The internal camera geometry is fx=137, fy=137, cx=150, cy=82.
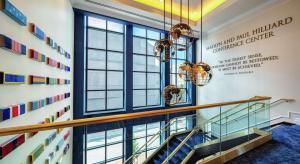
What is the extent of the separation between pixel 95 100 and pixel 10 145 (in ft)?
13.3

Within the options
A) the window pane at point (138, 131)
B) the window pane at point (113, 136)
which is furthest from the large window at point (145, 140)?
the window pane at point (113, 136)

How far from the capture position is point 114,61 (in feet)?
19.3

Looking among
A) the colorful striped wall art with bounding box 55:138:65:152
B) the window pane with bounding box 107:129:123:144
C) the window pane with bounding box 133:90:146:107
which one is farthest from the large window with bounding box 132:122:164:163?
the colorful striped wall art with bounding box 55:138:65:152

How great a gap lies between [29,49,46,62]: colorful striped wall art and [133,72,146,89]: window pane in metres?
4.06

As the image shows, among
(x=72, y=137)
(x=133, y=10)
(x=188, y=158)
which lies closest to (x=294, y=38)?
(x=188, y=158)

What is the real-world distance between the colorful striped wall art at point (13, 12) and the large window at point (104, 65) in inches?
144

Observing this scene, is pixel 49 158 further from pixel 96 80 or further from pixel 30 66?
pixel 96 80

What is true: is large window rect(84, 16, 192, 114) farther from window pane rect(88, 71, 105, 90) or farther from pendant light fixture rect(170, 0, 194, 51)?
pendant light fixture rect(170, 0, 194, 51)

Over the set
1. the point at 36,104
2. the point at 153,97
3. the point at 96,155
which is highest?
the point at 36,104

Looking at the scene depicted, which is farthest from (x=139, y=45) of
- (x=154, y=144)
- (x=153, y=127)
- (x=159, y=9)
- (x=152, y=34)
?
(x=154, y=144)

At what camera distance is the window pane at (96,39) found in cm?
541

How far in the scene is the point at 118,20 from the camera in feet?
18.2

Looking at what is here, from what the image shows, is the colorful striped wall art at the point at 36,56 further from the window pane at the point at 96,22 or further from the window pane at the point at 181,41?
the window pane at the point at 96,22

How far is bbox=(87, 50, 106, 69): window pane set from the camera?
17.8 feet
